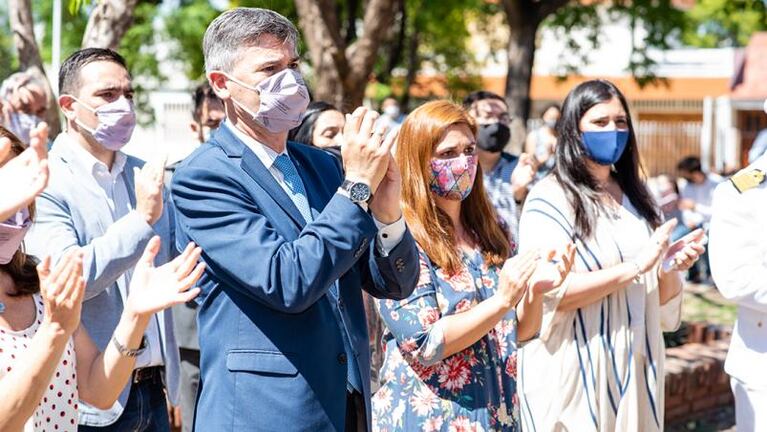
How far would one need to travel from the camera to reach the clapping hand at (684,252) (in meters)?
4.57

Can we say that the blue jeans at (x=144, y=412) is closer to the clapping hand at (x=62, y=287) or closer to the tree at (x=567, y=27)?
the clapping hand at (x=62, y=287)

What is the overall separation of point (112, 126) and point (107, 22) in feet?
8.72

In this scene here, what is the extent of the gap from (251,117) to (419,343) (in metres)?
1.05

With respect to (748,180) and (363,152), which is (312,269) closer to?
(363,152)

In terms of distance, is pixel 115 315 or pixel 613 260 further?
pixel 613 260

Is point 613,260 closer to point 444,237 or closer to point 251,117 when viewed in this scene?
point 444,237

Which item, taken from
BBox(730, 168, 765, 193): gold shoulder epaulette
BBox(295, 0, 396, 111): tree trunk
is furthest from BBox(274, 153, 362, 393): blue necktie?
BBox(295, 0, 396, 111): tree trunk

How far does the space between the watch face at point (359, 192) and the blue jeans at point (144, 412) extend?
148 centimetres

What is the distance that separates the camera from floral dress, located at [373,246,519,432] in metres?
3.78

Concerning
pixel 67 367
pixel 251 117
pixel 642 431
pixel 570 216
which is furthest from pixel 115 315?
pixel 642 431

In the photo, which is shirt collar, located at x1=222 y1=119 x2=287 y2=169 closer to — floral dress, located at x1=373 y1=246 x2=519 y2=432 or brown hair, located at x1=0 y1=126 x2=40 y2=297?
brown hair, located at x1=0 y1=126 x2=40 y2=297

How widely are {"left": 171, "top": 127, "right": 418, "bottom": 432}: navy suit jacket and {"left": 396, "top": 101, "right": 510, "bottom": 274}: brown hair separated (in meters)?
0.91

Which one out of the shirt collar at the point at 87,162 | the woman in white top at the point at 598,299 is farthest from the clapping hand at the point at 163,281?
the woman in white top at the point at 598,299

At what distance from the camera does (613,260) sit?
4648 millimetres
